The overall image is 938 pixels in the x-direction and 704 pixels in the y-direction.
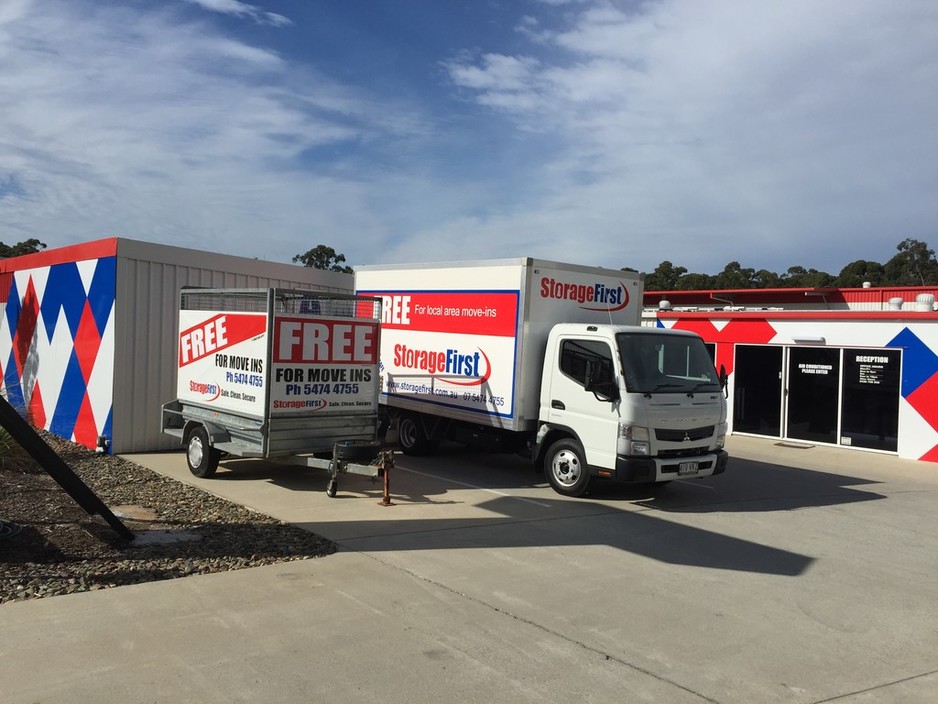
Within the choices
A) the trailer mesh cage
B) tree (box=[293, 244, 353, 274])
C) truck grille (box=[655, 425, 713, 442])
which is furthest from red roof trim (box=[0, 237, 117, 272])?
tree (box=[293, 244, 353, 274])

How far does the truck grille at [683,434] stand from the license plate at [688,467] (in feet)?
0.97

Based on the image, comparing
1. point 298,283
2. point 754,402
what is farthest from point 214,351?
point 754,402

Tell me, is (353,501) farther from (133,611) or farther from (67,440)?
(67,440)

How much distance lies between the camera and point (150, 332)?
12.0 metres

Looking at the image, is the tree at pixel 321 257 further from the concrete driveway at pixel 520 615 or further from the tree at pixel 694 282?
the concrete driveway at pixel 520 615

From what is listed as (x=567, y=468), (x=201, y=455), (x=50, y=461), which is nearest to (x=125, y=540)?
(x=50, y=461)

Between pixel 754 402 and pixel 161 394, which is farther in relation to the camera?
pixel 754 402

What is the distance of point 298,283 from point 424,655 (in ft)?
32.3

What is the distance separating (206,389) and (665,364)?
6118 millimetres

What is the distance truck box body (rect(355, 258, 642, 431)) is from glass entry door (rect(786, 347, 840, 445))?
653 cm

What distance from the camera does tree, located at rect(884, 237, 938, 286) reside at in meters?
56.7

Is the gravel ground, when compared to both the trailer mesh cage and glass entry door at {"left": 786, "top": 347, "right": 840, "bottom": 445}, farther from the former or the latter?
glass entry door at {"left": 786, "top": 347, "right": 840, "bottom": 445}

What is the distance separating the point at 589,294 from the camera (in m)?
11.0

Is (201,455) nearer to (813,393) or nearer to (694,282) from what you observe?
(813,393)
